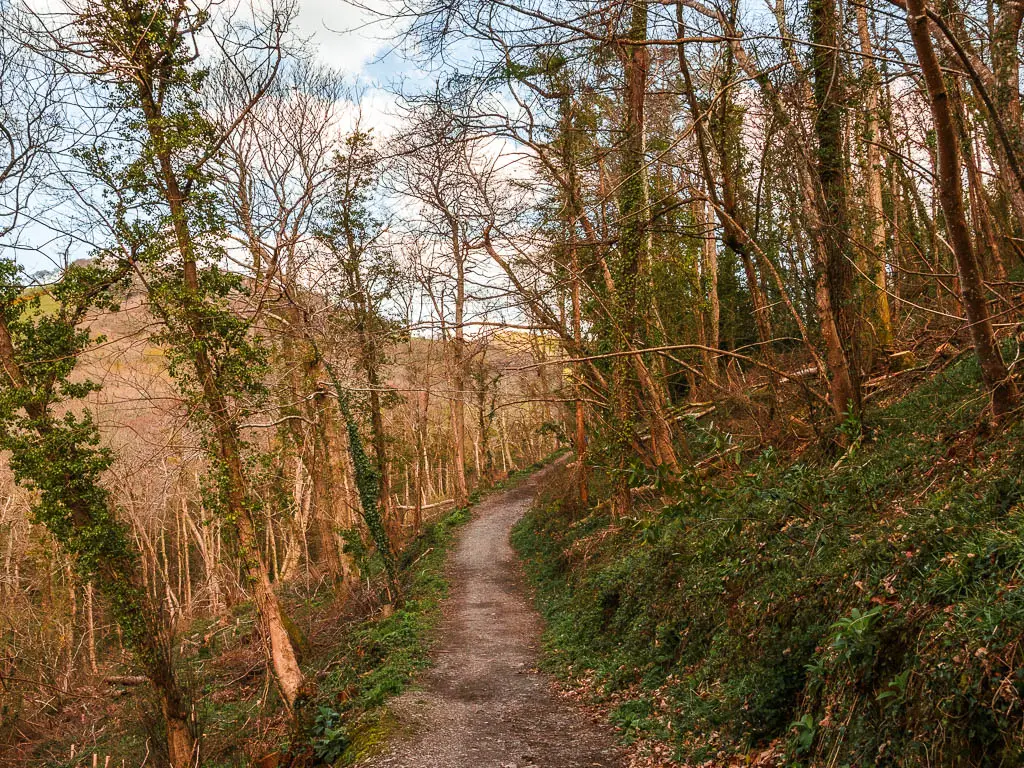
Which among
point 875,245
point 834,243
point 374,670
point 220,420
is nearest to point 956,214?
point 834,243

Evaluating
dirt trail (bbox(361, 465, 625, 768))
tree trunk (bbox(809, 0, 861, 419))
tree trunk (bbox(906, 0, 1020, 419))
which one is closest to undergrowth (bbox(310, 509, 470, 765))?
dirt trail (bbox(361, 465, 625, 768))

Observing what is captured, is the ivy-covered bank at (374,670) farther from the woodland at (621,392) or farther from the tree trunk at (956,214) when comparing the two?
the tree trunk at (956,214)

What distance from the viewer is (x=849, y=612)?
12.8 feet

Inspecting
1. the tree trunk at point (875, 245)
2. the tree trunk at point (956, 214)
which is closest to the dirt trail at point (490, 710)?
the tree trunk at point (956, 214)

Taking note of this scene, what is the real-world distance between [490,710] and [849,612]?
4.39 metres

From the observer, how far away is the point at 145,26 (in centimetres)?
1191

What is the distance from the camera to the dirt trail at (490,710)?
5.72 m

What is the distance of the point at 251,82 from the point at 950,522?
1573 cm

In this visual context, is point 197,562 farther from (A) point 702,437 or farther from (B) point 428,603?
(A) point 702,437

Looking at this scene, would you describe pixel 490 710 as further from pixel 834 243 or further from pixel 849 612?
pixel 834 243

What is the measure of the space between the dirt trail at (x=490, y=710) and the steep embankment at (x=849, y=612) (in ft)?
1.52

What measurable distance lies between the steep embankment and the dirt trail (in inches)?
18.2

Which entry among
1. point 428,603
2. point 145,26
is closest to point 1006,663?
point 428,603

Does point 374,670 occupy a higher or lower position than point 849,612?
lower
